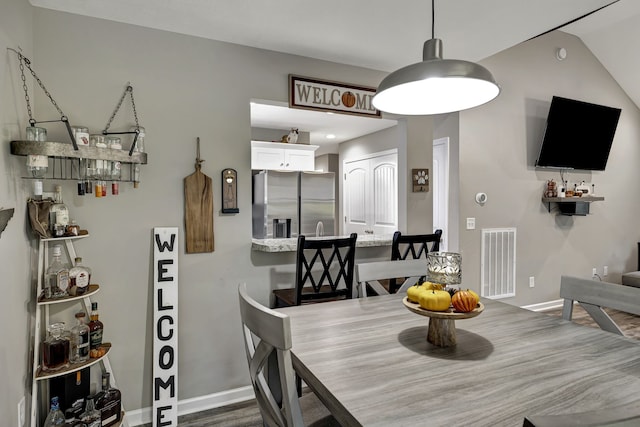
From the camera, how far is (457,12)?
6.89 feet

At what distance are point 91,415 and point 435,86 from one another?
2.35 meters

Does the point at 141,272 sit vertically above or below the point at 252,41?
below

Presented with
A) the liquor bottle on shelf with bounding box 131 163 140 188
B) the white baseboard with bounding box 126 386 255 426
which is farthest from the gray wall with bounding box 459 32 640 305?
the liquor bottle on shelf with bounding box 131 163 140 188

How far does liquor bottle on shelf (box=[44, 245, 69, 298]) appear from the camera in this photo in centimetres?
187

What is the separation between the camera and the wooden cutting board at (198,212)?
2346 mm

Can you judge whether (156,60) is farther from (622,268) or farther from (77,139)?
(622,268)

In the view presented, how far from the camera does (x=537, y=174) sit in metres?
4.37

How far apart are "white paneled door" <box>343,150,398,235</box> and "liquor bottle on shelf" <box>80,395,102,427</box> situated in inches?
153

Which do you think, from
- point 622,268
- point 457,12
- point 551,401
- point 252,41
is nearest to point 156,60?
point 252,41

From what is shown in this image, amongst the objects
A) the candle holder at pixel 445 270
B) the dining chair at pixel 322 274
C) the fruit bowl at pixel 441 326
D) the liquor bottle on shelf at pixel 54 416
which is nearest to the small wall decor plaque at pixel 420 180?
the dining chair at pixel 322 274

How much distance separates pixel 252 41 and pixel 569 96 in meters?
4.17

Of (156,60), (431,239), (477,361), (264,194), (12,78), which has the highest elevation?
(156,60)

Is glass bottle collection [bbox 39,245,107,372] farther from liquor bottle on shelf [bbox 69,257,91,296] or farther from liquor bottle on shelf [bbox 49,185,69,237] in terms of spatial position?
liquor bottle on shelf [bbox 49,185,69,237]

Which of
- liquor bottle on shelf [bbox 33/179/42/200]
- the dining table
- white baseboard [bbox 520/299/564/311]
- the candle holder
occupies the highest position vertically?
liquor bottle on shelf [bbox 33/179/42/200]
